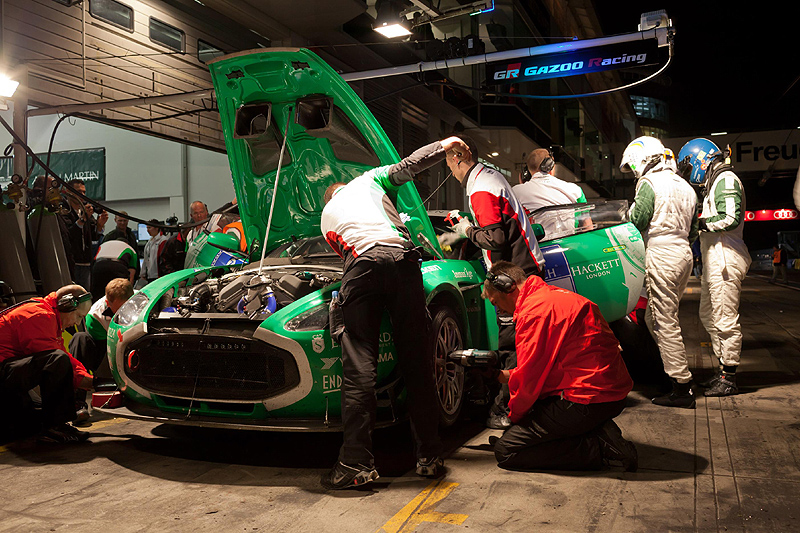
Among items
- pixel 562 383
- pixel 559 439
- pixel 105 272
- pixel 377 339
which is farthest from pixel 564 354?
pixel 105 272

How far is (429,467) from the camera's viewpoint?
11.6 feet

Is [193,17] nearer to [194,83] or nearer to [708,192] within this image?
[194,83]

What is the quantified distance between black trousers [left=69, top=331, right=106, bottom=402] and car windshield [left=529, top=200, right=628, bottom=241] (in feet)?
11.6

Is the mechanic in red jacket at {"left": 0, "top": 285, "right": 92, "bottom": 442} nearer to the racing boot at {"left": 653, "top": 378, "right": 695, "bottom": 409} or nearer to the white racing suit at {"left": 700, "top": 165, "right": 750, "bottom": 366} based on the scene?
→ the racing boot at {"left": 653, "top": 378, "right": 695, "bottom": 409}

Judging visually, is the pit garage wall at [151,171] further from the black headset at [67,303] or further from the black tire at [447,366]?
the black tire at [447,366]

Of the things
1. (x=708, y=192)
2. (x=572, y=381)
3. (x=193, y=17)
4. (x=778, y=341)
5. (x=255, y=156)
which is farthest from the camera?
(x=193, y=17)

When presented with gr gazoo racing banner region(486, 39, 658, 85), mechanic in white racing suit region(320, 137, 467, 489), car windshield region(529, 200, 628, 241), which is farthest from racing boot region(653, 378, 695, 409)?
gr gazoo racing banner region(486, 39, 658, 85)

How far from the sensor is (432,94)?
19.4m

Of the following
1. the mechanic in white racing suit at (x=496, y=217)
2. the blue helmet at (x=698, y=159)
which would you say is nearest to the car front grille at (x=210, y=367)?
the mechanic in white racing suit at (x=496, y=217)

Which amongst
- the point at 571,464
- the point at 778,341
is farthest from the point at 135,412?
the point at 778,341

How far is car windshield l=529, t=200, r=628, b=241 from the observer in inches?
204

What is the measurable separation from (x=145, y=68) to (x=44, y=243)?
14.8ft

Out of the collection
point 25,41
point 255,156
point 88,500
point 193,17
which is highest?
point 193,17

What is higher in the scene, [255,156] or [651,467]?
[255,156]
